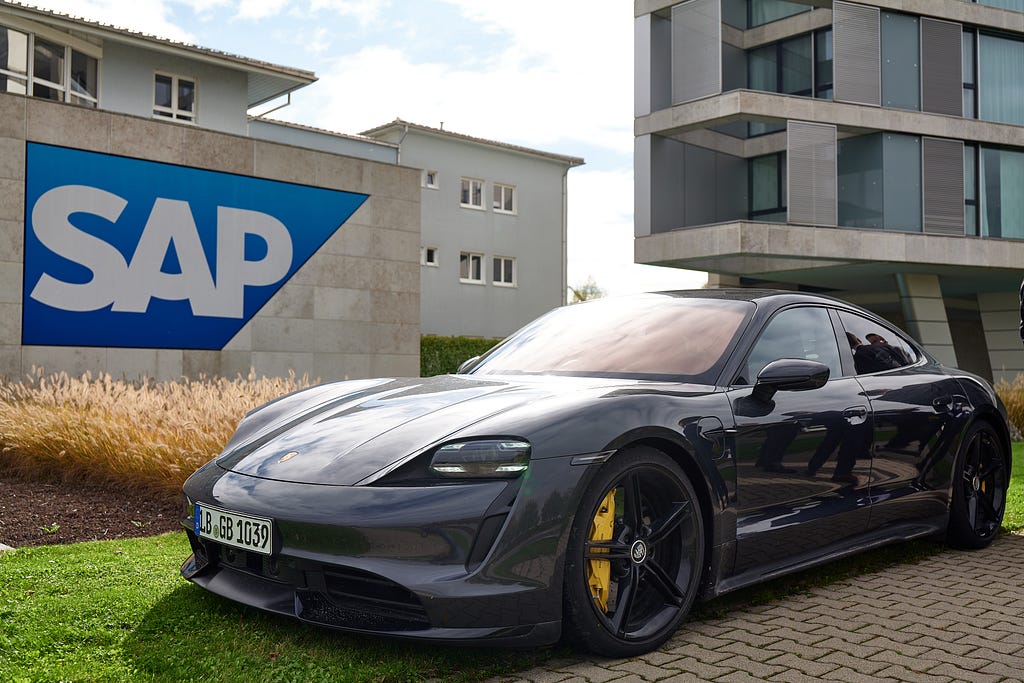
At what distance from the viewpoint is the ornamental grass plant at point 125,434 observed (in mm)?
7064

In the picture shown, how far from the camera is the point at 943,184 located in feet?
82.7

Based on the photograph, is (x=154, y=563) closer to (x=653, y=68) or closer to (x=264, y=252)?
(x=264, y=252)

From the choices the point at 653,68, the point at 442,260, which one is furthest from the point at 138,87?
the point at 442,260

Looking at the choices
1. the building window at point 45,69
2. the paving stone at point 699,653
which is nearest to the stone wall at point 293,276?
the building window at point 45,69

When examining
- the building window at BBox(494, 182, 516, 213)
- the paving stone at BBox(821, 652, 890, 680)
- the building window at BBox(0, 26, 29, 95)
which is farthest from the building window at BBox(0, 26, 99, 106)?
the building window at BBox(494, 182, 516, 213)

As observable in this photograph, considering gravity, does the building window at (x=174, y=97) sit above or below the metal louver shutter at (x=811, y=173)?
above

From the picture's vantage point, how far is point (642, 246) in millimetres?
26109

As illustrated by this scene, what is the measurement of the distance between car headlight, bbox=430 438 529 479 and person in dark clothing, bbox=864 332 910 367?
8.87 feet

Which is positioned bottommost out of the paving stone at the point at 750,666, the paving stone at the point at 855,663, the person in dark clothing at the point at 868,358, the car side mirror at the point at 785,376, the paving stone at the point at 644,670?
the paving stone at the point at 855,663

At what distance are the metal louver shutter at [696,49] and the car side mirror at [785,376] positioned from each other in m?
21.9

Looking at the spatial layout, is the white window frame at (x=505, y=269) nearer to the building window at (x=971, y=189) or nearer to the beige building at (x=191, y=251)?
the building window at (x=971, y=189)

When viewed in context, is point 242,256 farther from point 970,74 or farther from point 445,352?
point 970,74

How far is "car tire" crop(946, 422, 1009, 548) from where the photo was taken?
17.9 ft

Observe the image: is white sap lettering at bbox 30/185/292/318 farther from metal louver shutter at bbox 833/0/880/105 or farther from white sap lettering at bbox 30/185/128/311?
metal louver shutter at bbox 833/0/880/105
